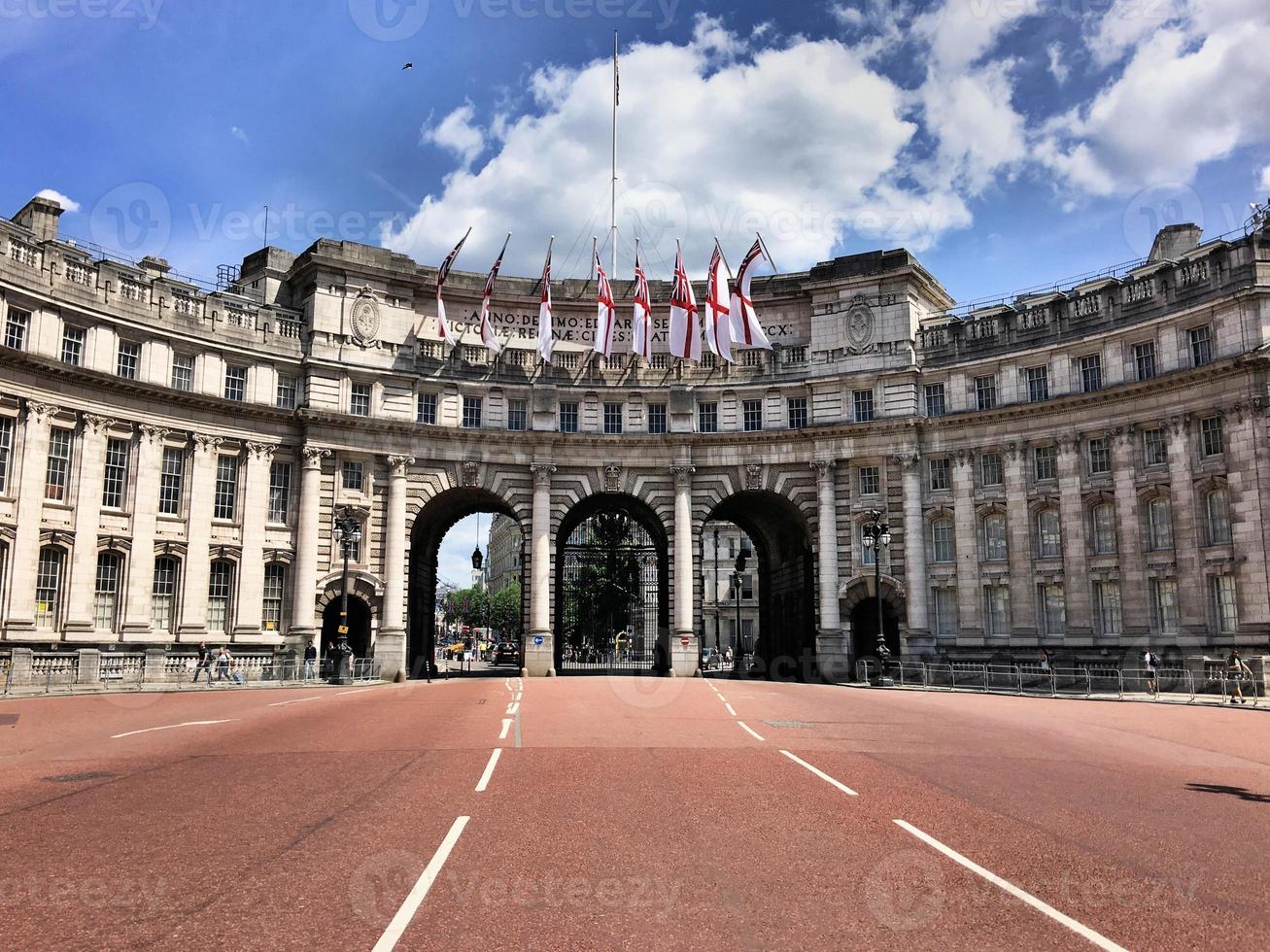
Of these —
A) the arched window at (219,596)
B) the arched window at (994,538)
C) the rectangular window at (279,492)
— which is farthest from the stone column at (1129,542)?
the arched window at (219,596)

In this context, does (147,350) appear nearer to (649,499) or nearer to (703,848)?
(649,499)

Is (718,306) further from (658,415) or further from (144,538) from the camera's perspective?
(144,538)

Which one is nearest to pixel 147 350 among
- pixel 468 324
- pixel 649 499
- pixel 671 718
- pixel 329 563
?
pixel 329 563

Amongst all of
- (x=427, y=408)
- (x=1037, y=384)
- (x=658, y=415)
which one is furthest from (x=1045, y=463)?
(x=427, y=408)

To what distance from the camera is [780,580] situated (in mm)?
60031

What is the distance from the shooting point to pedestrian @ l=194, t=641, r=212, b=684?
3884cm

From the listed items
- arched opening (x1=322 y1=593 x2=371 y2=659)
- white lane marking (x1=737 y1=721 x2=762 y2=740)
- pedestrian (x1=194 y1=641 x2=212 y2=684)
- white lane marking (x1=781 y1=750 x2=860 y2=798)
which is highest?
arched opening (x1=322 y1=593 x2=371 y2=659)

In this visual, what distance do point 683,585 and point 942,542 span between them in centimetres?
1304

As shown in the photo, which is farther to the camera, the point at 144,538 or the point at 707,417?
the point at 707,417

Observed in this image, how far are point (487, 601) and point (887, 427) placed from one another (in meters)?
101

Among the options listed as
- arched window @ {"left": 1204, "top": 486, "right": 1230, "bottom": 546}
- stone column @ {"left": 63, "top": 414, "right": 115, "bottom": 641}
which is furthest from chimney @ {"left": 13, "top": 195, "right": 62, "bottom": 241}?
arched window @ {"left": 1204, "top": 486, "right": 1230, "bottom": 546}

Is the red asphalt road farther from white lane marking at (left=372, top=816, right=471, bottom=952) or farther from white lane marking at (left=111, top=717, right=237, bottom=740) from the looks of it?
white lane marking at (left=111, top=717, right=237, bottom=740)

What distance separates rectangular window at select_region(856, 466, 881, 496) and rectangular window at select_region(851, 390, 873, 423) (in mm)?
2550

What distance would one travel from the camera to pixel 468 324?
53969mm
